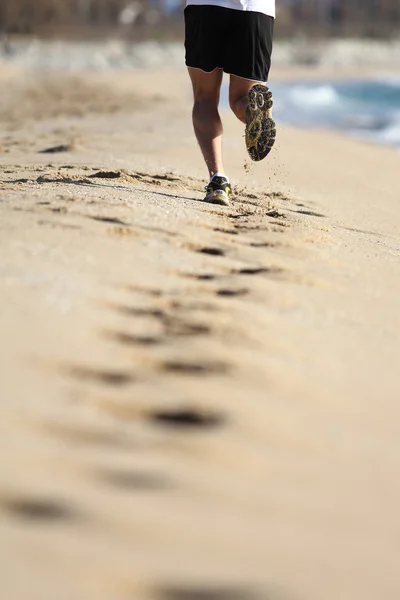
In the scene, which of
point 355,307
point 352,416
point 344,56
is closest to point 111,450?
point 352,416

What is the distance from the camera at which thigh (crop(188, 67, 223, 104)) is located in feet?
12.3

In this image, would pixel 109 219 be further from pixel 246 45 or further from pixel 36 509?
pixel 36 509

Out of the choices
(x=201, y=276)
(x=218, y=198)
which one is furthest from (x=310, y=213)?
(x=201, y=276)

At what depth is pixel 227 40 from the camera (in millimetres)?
3654

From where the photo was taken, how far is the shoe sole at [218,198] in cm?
363

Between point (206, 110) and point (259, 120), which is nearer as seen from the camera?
point (259, 120)

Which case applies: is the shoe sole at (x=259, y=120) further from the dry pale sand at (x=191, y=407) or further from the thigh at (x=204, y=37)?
the dry pale sand at (x=191, y=407)

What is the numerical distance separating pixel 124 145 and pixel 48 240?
3.54m

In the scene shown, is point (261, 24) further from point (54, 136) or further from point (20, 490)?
point (54, 136)

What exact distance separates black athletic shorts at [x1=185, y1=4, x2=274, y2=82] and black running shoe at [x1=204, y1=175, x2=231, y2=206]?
43cm

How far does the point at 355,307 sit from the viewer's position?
2.46m

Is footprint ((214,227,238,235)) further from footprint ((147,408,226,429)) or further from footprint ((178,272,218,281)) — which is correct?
footprint ((147,408,226,429))

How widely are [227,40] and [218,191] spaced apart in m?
0.61

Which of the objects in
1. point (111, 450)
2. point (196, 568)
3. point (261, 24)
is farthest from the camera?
point (261, 24)
